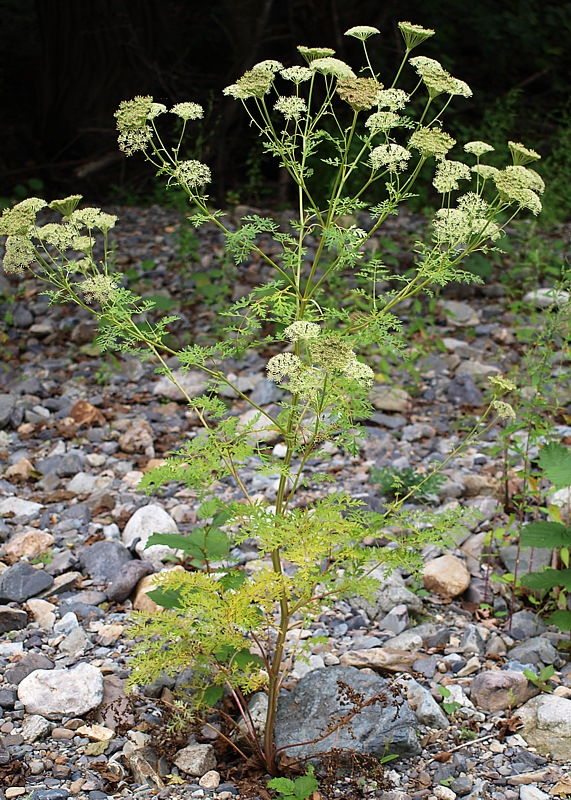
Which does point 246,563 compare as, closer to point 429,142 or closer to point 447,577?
point 447,577

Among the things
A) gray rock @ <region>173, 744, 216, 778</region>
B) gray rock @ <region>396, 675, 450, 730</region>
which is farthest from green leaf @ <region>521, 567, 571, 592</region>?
gray rock @ <region>173, 744, 216, 778</region>

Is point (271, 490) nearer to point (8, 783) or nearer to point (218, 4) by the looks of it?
point (8, 783)

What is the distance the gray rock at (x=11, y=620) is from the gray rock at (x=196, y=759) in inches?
31.4

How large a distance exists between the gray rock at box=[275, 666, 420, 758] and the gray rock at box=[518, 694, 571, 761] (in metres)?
0.34

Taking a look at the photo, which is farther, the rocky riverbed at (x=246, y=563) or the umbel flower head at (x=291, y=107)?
the rocky riverbed at (x=246, y=563)

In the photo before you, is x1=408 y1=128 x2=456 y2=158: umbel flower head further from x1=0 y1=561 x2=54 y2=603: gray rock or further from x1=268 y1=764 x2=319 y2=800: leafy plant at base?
x1=0 y1=561 x2=54 y2=603: gray rock

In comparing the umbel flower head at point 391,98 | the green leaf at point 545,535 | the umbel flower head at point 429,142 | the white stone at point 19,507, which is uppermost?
the umbel flower head at point 391,98

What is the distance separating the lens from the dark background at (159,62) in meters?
7.34

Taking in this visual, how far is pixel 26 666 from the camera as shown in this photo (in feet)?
8.50

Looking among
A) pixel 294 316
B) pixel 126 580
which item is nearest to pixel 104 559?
pixel 126 580

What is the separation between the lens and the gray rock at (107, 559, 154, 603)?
9.86 feet

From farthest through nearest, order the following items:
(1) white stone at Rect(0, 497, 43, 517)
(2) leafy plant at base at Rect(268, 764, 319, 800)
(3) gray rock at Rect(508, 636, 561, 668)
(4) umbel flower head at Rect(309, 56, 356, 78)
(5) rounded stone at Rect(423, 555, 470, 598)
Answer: (1) white stone at Rect(0, 497, 43, 517)
(5) rounded stone at Rect(423, 555, 470, 598)
(3) gray rock at Rect(508, 636, 561, 668)
(2) leafy plant at base at Rect(268, 764, 319, 800)
(4) umbel flower head at Rect(309, 56, 356, 78)

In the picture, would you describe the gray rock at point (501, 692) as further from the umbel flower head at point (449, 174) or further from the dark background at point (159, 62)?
the dark background at point (159, 62)

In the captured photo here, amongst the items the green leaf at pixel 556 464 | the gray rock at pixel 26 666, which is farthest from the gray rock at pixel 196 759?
the green leaf at pixel 556 464
